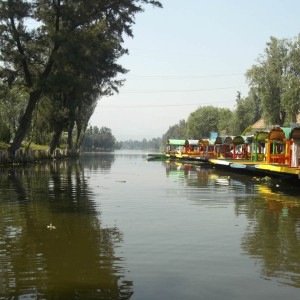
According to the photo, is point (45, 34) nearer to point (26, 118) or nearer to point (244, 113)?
point (26, 118)

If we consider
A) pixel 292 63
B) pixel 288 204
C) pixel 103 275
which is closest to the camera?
pixel 103 275

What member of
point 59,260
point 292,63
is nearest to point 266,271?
point 59,260

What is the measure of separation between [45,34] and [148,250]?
104 feet

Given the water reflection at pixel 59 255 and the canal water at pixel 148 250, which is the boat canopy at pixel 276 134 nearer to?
the canal water at pixel 148 250

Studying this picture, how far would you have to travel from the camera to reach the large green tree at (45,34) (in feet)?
114

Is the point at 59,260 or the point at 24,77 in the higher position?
the point at 24,77

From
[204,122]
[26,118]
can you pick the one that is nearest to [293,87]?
[26,118]

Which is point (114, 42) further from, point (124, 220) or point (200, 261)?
point (200, 261)

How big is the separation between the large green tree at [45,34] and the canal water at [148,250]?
21.9m

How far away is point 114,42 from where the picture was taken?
130 feet

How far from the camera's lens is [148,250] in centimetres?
832

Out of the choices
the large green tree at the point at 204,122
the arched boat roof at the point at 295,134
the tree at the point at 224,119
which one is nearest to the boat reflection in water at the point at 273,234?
the arched boat roof at the point at 295,134

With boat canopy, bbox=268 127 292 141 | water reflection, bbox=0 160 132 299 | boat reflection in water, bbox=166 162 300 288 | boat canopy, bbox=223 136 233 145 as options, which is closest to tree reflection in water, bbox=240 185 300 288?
boat reflection in water, bbox=166 162 300 288

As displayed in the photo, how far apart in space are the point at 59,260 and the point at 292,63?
47100 millimetres
